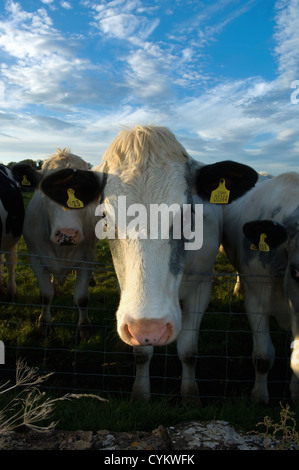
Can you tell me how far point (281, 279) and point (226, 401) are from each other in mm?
1238

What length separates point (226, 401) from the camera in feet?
11.0

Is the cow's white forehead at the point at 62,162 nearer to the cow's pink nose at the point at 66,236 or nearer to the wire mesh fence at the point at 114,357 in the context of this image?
the cow's pink nose at the point at 66,236

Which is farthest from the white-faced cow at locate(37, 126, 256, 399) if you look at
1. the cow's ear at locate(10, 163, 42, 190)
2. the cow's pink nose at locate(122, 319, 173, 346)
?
the cow's ear at locate(10, 163, 42, 190)

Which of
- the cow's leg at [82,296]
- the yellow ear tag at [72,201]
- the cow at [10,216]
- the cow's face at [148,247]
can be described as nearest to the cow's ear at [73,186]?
the yellow ear tag at [72,201]

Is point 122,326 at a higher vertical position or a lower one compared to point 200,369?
higher

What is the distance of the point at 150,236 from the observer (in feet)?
8.00

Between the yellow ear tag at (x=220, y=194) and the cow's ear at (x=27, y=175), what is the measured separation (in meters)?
2.64

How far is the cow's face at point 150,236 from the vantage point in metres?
2.22

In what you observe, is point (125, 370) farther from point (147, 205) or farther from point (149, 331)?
point (147, 205)

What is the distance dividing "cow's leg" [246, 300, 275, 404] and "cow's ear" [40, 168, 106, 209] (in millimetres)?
2050

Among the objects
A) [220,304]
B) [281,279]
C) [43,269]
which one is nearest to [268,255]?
[281,279]

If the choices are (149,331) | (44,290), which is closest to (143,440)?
(149,331)

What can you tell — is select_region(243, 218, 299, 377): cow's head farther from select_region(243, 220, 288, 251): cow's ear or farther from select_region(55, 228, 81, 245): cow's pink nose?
select_region(55, 228, 81, 245): cow's pink nose
